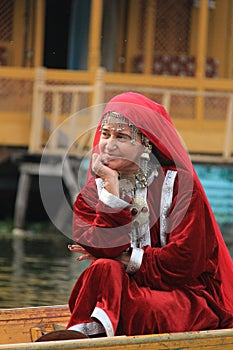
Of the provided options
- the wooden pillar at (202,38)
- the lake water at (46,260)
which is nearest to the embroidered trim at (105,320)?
the lake water at (46,260)

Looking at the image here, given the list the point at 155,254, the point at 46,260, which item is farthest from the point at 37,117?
the point at 155,254

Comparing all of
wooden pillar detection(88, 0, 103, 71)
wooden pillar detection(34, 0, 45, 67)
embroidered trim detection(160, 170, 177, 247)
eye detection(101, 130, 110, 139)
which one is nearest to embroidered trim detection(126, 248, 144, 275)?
embroidered trim detection(160, 170, 177, 247)

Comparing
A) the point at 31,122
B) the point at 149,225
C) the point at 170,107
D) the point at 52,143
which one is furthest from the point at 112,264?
the point at 170,107

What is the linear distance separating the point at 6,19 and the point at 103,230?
1325 centimetres

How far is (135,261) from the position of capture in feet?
16.8

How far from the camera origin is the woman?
5039mm

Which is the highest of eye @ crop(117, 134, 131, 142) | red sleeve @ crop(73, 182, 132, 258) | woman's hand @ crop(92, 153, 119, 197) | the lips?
eye @ crop(117, 134, 131, 142)

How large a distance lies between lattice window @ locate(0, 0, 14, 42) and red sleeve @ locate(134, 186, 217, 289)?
512 inches

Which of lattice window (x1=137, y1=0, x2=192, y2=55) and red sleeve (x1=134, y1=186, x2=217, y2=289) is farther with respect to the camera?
lattice window (x1=137, y1=0, x2=192, y2=55)

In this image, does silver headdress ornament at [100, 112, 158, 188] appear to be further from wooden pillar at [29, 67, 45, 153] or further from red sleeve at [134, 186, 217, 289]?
wooden pillar at [29, 67, 45, 153]

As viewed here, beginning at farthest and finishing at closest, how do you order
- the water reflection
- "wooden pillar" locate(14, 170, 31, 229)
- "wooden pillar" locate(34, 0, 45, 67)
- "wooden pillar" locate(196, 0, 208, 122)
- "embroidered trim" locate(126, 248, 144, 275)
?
"wooden pillar" locate(34, 0, 45, 67)
"wooden pillar" locate(196, 0, 208, 122)
"wooden pillar" locate(14, 170, 31, 229)
the water reflection
"embroidered trim" locate(126, 248, 144, 275)

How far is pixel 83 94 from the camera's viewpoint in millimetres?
15562

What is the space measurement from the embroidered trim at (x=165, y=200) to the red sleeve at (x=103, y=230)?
0.72ft

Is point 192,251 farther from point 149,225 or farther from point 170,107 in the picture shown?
point 170,107
